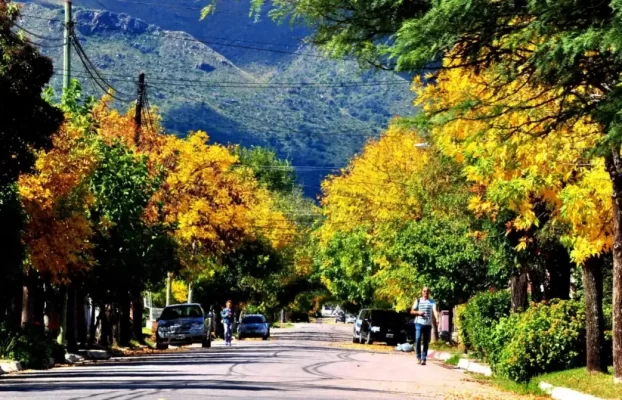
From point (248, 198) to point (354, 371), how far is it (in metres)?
35.3

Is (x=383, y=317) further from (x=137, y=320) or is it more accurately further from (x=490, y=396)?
(x=490, y=396)

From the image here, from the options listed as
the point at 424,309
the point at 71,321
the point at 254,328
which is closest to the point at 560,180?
the point at 424,309

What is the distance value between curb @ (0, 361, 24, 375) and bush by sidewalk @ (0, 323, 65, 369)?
0.39 m

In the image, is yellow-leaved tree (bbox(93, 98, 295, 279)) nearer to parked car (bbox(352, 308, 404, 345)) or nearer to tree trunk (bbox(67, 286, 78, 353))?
parked car (bbox(352, 308, 404, 345))

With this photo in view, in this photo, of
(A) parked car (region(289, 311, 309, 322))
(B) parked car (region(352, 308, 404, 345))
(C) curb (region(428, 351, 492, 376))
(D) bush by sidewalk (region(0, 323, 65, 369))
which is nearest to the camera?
(D) bush by sidewalk (region(0, 323, 65, 369))

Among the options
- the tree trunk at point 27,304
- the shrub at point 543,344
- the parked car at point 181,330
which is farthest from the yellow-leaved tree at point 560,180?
the parked car at point 181,330

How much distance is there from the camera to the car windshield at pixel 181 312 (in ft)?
153

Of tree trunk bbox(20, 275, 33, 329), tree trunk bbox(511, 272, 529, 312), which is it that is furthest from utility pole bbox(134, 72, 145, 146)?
tree trunk bbox(511, 272, 529, 312)

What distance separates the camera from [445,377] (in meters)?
25.8

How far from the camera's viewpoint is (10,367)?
2625 centimetres

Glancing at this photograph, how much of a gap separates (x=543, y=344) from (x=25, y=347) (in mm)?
12338

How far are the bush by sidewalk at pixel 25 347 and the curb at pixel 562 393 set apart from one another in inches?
483

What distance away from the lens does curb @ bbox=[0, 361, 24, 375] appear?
2573cm

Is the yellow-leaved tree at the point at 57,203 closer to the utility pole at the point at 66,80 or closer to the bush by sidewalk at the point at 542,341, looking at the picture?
the utility pole at the point at 66,80
